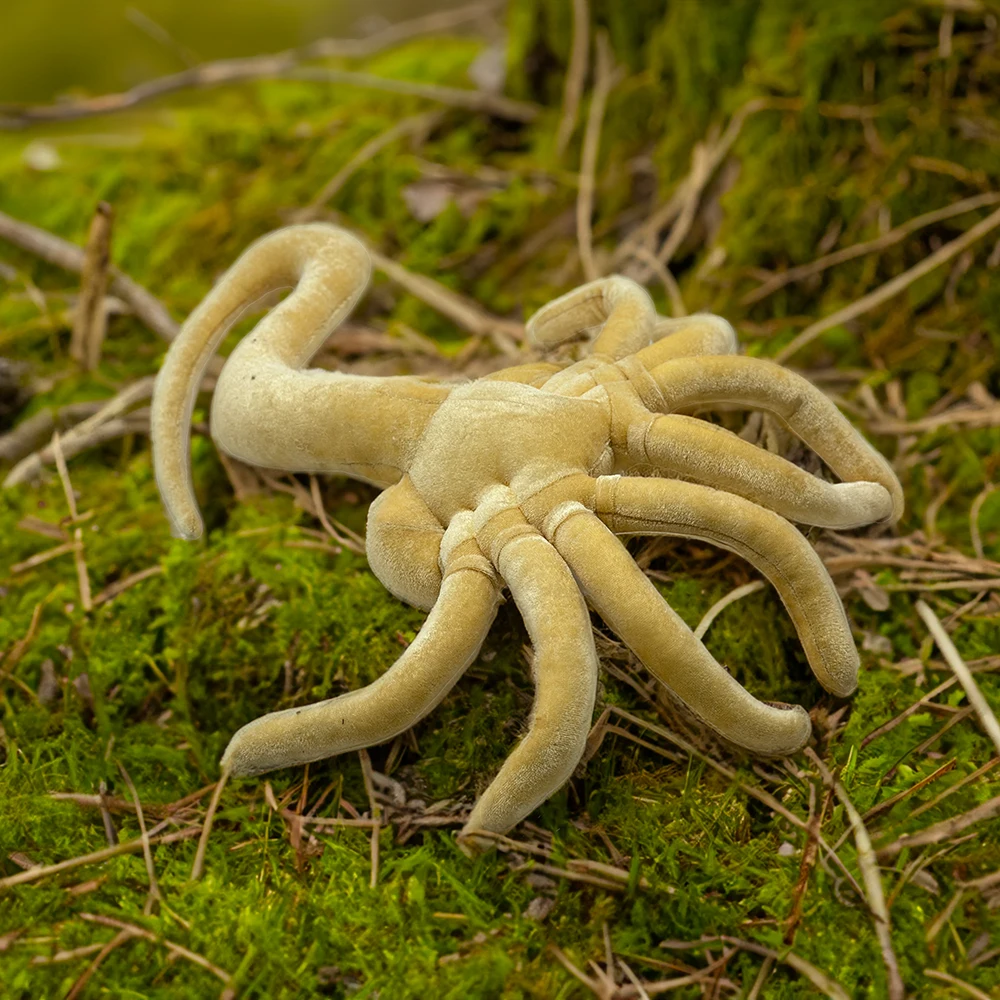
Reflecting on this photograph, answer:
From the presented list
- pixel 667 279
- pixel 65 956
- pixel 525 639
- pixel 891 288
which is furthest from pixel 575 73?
pixel 65 956

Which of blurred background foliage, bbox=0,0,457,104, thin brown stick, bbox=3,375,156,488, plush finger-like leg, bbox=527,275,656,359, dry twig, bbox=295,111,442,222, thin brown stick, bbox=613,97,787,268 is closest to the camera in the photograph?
plush finger-like leg, bbox=527,275,656,359

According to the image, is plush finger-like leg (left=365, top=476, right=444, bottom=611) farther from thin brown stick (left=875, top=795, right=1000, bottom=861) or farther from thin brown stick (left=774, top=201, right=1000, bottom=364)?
thin brown stick (left=774, top=201, right=1000, bottom=364)

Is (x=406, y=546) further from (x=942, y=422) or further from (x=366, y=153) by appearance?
(x=366, y=153)

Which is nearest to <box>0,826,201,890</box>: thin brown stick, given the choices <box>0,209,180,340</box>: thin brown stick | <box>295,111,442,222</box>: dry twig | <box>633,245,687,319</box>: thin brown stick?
<box>0,209,180,340</box>: thin brown stick

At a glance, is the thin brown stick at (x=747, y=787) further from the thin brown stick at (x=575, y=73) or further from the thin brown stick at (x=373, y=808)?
the thin brown stick at (x=575, y=73)

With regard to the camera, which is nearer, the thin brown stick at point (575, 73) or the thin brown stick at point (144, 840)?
the thin brown stick at point (144, 840)

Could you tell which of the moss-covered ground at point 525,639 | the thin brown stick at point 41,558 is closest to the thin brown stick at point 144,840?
the moss-covered ground at point 525,639
